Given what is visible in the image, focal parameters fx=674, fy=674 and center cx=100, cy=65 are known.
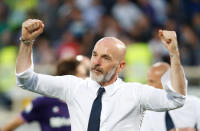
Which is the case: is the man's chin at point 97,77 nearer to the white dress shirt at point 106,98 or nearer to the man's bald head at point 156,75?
the white dress shirt at point 106,98

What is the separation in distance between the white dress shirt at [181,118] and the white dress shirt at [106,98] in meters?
1.24

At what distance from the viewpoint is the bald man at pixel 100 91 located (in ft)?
17.2

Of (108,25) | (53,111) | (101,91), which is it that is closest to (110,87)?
(101,91)

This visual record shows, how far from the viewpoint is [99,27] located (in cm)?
1373

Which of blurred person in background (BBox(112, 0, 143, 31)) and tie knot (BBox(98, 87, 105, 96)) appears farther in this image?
blurred person in background (BBox(112, 0, 143, 31))

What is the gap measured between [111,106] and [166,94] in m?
0.50

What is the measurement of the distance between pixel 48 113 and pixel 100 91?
2.23m

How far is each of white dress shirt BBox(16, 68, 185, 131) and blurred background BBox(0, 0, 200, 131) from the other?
6.40 m

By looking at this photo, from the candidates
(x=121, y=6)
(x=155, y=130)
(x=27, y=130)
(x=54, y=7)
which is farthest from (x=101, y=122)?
(x=54, y=7)

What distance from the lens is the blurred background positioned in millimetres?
12578

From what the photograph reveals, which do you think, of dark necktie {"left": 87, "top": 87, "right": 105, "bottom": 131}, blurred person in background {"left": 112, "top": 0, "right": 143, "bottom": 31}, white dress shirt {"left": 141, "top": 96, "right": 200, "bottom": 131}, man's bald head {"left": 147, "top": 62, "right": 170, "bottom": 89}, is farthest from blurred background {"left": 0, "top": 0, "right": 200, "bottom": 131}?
dark necktie {"left": 87, "top": 87, "right": 105, "bottom": 131}

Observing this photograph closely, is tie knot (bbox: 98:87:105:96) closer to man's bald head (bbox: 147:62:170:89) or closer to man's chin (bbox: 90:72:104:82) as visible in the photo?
man's chin (bbox: 90:72:104:82)

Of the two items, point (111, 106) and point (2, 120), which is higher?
point (111, 106)

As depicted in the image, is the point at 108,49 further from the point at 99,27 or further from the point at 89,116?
the point at 99,27
